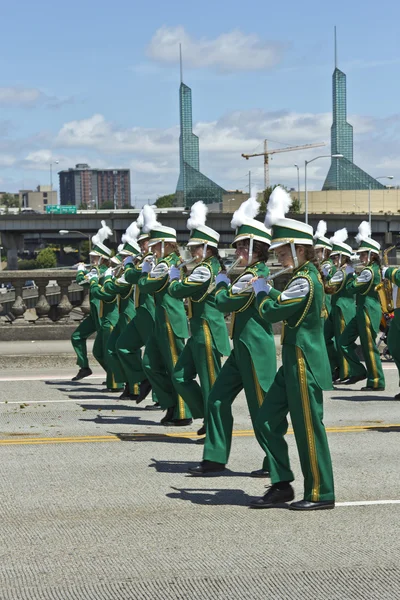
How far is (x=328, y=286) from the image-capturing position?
50.5 feet

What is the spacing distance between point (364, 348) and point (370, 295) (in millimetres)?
758

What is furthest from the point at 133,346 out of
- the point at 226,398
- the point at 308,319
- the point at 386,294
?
the point at 308,319

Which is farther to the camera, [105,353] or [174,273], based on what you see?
[105,353]

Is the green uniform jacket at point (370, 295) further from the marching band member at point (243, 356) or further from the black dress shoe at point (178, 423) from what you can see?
the marching band member at point (243, 356)

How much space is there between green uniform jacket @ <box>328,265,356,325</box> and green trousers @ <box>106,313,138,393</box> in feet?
11.1

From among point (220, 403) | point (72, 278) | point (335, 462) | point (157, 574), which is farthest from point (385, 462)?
point (72, 278)

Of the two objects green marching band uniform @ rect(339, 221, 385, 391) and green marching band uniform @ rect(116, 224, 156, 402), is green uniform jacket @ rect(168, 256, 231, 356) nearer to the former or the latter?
green marching band uniform @ rect(116, 224, 156, 402)

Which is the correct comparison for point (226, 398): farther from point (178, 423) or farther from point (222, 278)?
point (178, 423)

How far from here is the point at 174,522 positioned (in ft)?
23.4

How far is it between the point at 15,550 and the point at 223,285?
3367 mm

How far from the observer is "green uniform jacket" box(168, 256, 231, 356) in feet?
32.8

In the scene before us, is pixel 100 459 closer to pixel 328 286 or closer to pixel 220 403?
pixel 220 403

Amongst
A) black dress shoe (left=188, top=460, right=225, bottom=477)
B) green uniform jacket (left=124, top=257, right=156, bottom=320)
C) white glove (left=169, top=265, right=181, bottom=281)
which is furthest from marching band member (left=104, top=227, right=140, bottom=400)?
black dress shoe (left=188, top=460, right=225, bottom=477)

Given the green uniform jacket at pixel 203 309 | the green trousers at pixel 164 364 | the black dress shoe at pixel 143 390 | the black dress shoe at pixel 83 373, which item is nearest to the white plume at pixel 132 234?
the black dress shoe at pixel 83 373
